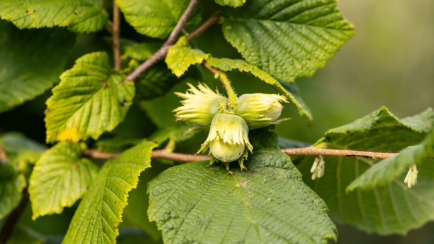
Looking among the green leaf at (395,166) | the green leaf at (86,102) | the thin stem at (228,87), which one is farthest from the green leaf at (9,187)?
the green leaf at (395,166)

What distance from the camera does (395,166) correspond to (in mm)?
762

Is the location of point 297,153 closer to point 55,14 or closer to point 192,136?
point 192,136

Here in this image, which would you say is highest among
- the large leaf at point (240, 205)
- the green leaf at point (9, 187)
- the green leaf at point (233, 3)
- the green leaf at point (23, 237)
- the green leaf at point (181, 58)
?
the green leaf at point (233, 3)

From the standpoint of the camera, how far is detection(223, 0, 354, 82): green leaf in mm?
1203

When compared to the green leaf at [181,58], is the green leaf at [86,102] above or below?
below

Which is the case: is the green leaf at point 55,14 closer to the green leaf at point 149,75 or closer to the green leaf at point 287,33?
the green leaf at point 149,75

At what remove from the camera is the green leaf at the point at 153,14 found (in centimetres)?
124

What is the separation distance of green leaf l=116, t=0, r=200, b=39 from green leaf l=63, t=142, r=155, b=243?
14.9 inches

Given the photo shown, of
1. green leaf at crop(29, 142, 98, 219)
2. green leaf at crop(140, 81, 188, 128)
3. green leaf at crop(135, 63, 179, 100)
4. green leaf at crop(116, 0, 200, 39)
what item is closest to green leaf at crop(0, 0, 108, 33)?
green leaf at crop(116, 0, 200, 39)

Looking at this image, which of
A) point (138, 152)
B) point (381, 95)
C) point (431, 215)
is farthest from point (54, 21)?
point (381, 95)

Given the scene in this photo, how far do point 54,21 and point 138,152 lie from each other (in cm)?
47

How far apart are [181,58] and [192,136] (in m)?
0.31

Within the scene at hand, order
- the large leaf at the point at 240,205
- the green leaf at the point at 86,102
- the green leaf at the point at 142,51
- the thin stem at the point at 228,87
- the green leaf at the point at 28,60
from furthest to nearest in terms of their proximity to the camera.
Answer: the green leaf at the point at 28,60
the green leaf at the point at 142,51
the green leaf at the point at 86,102
the thin stem at the point at 228,87
the large leaf at the point at 240,205

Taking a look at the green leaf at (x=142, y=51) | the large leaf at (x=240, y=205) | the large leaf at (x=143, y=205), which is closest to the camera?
the large leaf at (x=240, y=205)
